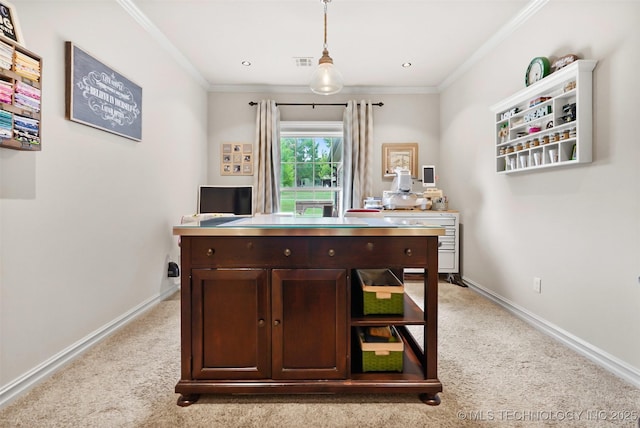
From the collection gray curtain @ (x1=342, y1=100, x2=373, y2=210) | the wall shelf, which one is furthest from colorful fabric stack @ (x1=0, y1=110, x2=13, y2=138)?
gray curtain @ (x1=342, y1=100, x2=373, y2=210)

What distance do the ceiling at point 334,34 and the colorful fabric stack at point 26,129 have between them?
1.42 meters

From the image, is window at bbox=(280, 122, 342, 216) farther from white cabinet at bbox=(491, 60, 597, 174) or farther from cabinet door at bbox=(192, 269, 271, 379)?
cabinet door at bbox=(192, 269, 271, 379)

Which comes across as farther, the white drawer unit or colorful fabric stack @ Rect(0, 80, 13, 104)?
the white drawer unit

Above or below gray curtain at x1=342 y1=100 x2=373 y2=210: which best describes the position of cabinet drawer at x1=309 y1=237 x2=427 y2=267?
below

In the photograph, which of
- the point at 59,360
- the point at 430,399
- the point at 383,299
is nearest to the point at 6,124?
the point at 59,360

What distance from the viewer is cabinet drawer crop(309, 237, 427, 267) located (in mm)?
1489

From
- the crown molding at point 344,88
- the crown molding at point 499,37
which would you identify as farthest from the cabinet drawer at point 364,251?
the crown molding at point 344,88

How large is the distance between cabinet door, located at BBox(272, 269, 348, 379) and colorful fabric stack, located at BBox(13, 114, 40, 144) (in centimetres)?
140

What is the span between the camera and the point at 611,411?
150 centimetres

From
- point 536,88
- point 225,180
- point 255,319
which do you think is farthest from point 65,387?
point 536,88

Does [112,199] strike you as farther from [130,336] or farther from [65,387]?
[65,387]

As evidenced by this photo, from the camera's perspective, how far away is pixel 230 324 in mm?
1493

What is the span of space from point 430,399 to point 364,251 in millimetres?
806

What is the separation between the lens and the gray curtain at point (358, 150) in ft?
14.4
